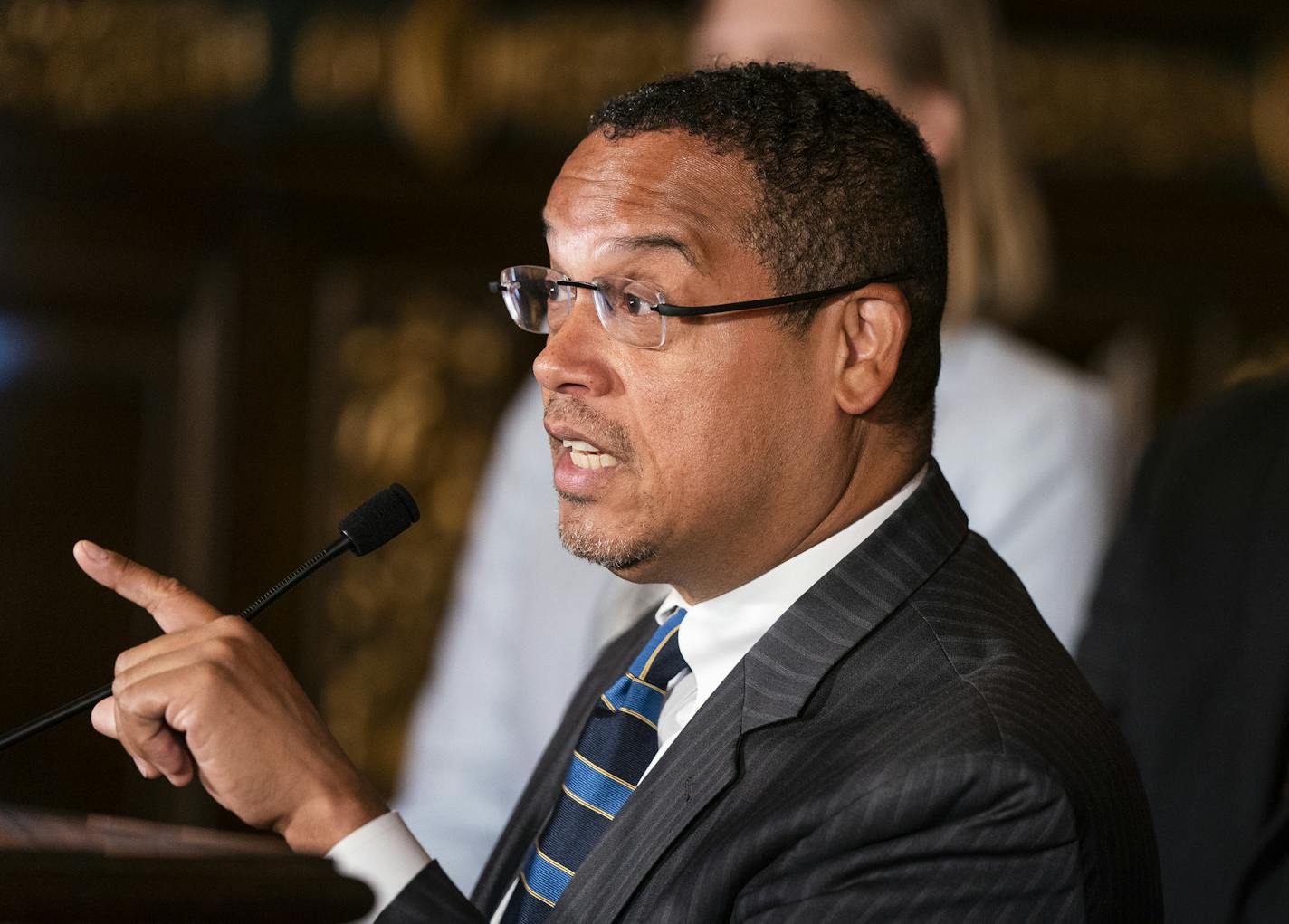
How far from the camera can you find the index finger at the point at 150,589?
1062mm

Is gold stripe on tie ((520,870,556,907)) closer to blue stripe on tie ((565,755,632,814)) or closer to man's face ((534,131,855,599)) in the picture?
blue stripe on tie ((565,755,632,814))

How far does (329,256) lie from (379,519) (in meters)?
1.98

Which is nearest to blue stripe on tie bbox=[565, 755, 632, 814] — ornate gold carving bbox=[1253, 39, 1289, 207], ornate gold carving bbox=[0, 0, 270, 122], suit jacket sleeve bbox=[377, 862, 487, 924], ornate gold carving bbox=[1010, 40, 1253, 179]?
suit jacket sleeve bbox=[377, 862, 487, 924]

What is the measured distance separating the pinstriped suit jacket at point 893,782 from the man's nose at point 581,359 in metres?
0.20

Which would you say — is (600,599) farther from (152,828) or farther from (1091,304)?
(1091,304)

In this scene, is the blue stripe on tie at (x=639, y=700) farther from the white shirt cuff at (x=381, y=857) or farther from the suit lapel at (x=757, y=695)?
the white shirt cuff at (x=381, y=857)

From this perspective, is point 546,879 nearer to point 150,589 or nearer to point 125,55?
point 150,589

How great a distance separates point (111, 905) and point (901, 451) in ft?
2.02

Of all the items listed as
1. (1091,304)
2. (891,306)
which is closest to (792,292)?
(891,306)

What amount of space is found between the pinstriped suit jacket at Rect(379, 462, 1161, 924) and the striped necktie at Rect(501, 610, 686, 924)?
70mm

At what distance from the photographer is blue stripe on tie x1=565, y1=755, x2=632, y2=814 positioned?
1148mm

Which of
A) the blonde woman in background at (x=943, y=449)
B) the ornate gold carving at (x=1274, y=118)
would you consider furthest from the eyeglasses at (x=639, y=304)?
the ornate gold carving at (x=1274, y=118)

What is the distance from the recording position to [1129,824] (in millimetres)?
1031

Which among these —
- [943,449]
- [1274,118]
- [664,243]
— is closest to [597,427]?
[664,243]
